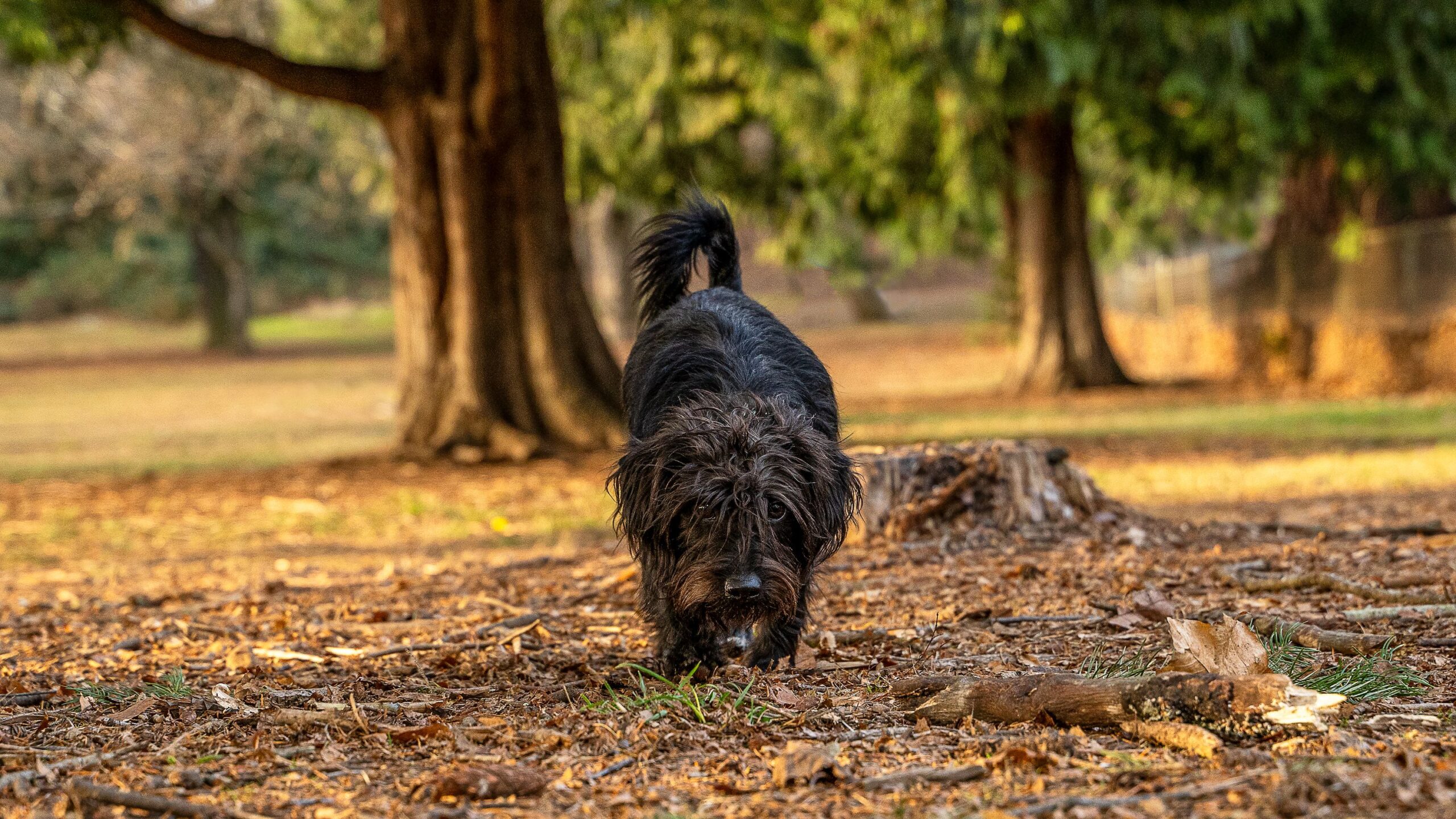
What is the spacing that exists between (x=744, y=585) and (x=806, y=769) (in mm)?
907

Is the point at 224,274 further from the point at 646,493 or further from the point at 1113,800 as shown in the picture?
the point at 1113,800

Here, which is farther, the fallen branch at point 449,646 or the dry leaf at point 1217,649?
the fallen branch at point 449,646

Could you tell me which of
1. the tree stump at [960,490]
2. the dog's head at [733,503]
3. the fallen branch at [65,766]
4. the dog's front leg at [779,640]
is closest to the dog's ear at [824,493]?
the dog's head at [733,503]

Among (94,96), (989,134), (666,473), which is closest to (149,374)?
(94,96)

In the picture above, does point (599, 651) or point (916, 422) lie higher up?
point (599, 651)

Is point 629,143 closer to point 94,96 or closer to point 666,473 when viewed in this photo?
point 94,96

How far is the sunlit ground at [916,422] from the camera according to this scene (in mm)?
11578

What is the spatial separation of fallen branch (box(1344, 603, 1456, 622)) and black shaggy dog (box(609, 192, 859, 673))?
6.05ft

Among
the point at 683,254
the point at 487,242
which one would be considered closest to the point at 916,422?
the point at 487,242

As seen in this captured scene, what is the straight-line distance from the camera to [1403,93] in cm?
1540

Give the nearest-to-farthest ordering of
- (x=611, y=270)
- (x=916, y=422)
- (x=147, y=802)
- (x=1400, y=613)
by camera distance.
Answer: (x=147, y=802), (x=1400, y=613), (x=916, y=422), (x=611, y=270)

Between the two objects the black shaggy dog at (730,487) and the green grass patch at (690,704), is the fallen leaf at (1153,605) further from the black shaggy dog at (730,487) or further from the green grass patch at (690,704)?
the green grass patch at (690,704)

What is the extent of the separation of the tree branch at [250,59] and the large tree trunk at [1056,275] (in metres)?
9.58

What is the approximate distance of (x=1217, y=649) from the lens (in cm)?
428
